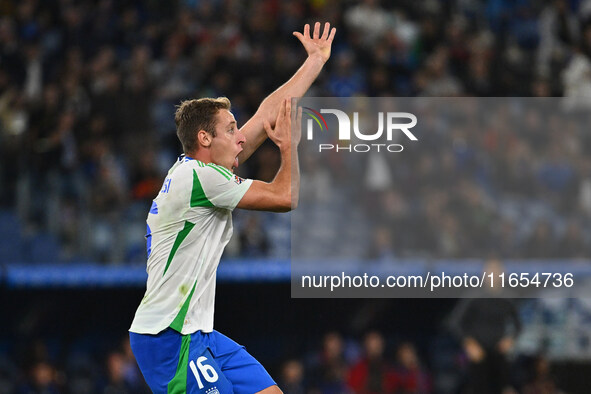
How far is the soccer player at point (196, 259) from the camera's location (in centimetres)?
500

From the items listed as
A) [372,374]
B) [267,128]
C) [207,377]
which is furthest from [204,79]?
[207,377]

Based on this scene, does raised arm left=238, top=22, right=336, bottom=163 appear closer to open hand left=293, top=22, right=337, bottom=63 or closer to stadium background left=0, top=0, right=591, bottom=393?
open hand left=293, top=22, right=337, bottom=63

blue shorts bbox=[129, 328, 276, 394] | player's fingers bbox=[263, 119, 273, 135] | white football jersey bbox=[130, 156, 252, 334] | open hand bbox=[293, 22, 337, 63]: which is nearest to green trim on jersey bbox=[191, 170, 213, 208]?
white football jersey bbox=[130, 156, 252, 334]

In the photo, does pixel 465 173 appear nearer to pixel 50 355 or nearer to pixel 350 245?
pixel 350 245

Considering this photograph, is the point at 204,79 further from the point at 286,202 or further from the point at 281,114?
the point at 286,202

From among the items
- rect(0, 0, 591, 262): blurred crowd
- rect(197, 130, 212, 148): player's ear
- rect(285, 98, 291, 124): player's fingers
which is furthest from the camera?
rect(0, 0, 591, 262): blurred crowd

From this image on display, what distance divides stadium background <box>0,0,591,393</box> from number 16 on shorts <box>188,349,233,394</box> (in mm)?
6307

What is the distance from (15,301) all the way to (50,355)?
3.09ft

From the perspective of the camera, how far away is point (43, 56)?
45.0 ft

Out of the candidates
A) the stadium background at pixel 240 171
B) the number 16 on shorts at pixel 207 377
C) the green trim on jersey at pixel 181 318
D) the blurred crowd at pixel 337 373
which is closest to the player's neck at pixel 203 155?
the green trim on jersey at pixel 181 318

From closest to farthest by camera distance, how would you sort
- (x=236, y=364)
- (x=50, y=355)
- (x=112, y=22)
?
(x=236, y=364)
(x=50, y=355)
(x=112, y=22)

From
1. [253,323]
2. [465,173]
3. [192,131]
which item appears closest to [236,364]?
[192,131]

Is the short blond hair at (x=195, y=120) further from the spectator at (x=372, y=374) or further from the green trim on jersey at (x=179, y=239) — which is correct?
the spectator at (x=372, y=374)

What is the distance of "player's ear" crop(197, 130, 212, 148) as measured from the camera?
17.0 feet
